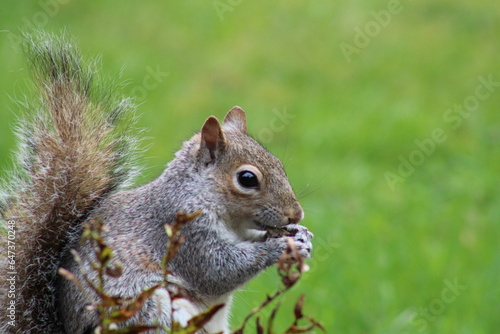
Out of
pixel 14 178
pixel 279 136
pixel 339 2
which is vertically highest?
pixel 339 2

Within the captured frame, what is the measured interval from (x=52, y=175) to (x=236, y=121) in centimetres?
53

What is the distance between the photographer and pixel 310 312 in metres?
2.73

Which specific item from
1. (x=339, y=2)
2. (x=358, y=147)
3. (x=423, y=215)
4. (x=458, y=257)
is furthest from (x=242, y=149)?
(x=339, y=2)

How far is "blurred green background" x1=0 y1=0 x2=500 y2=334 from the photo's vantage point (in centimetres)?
290

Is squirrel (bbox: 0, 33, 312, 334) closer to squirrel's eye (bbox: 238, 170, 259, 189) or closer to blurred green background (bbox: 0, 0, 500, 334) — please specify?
squirrel's eye (bbox: 238, 170, 259, 189)

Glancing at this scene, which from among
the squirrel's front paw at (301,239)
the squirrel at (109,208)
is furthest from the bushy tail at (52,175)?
the squirrel's front paw at (301,239)

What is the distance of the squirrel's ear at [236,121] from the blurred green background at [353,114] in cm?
34

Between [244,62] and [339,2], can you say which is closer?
[244,62]

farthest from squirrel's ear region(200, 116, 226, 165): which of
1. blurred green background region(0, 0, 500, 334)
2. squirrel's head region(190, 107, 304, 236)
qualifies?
blurred green background region(0, 0, 500, 334)

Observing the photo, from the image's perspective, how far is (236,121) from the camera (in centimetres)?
211

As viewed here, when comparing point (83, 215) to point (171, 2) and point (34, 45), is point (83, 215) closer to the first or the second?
point (34, 45)

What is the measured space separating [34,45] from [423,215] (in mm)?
2244

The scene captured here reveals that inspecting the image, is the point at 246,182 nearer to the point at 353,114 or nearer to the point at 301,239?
the point at 301,239

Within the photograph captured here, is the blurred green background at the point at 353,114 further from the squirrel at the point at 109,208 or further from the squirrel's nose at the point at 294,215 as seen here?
the squirrel's nose at the point at 294,215
